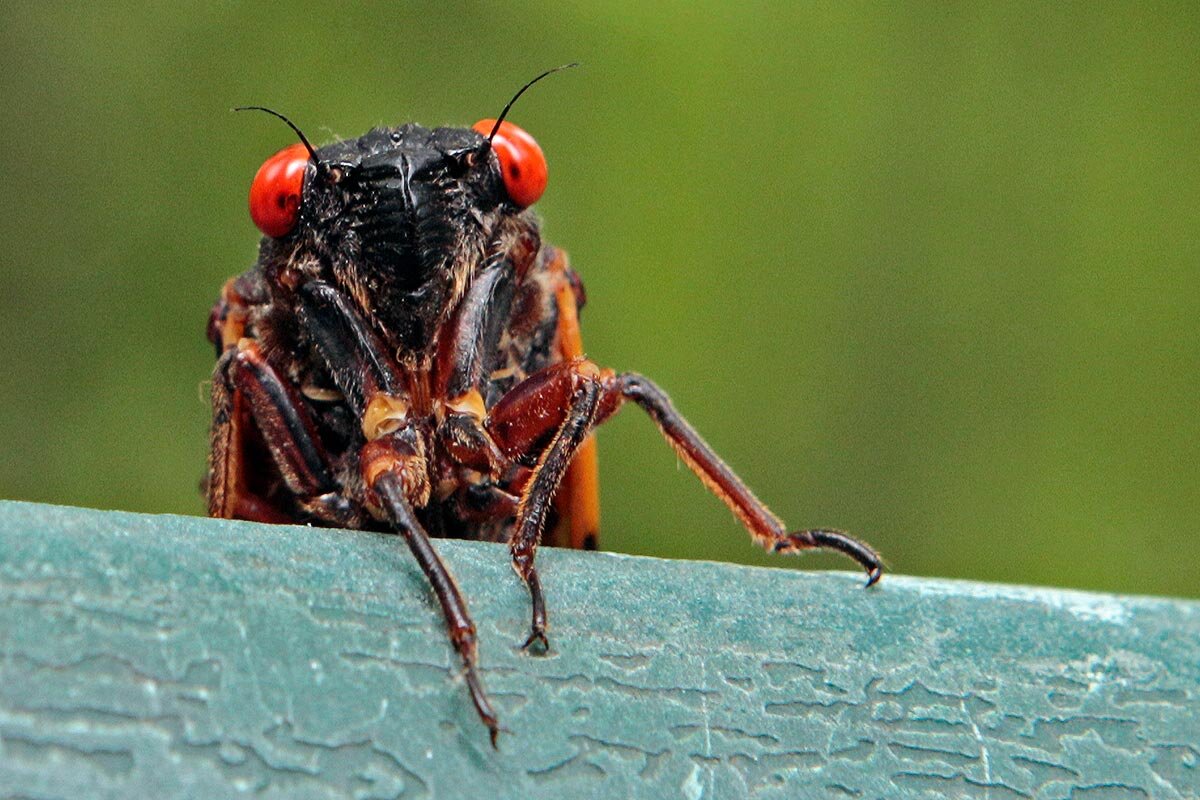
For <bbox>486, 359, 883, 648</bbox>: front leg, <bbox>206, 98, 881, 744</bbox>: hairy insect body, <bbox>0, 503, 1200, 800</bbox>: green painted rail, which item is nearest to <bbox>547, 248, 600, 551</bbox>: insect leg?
<bbox>206, 98, 881, 744</bbox>: hairy insect body

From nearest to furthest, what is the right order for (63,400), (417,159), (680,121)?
(417,159) < (63,400) < (680,121)

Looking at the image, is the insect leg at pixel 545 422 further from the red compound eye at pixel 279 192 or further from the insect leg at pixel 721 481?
the red compound eye at pixel 279 192

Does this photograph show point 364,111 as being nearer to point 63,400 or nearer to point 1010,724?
point 63,400

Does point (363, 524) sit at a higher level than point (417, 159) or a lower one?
lower

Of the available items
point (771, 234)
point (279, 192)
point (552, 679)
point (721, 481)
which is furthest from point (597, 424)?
point (771, 234)

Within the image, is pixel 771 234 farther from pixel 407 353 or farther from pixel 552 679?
pixel 552 679

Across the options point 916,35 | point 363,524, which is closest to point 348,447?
point 363,524
